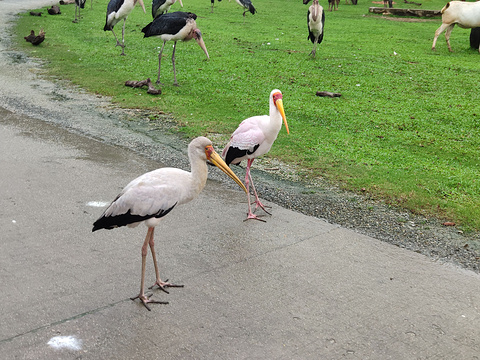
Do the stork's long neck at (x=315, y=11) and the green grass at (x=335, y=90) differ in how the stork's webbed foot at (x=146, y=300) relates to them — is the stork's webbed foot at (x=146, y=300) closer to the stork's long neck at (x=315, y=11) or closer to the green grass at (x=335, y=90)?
the green grass at (x=335, y=90)

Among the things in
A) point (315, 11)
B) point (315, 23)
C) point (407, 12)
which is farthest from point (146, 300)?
point (407, 12)

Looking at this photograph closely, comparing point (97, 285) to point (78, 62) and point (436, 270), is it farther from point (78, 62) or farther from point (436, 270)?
point (78, 62)

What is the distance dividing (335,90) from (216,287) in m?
7.29

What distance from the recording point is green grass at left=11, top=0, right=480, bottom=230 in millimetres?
6473

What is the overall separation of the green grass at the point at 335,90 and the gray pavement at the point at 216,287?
124 cm

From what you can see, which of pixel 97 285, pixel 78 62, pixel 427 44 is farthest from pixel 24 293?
pixel 427 44

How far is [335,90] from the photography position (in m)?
10.7

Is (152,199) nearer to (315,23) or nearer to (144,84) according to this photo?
(144,84)

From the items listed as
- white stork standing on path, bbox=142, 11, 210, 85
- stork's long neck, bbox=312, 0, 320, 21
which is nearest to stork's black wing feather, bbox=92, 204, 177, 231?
white stork standing on path, bbox=142, 11, 210, 85

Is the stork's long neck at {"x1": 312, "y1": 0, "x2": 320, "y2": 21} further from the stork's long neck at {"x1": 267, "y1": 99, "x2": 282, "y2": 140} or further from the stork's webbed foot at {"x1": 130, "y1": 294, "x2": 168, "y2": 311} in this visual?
the stork's webbed foot at {"x1": 130, "y1": 294, "x2": 168, "y2": 311}

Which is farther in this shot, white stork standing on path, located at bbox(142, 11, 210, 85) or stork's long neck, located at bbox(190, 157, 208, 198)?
white stork standing on path, located at bbox(142, 11, 210, 85)

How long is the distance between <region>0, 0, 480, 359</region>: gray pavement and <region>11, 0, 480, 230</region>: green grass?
4.06ft

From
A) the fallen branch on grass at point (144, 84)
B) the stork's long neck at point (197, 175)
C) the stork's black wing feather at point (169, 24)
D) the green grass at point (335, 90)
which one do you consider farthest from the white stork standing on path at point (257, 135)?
the stork's black wing feather at point (169, 24)

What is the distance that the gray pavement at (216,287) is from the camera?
3488 millimetres
